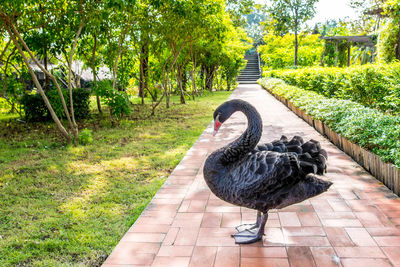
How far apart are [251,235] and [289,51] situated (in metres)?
30.5

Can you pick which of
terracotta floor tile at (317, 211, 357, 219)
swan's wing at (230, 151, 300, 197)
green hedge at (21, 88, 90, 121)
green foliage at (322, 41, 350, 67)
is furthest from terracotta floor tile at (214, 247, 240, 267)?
green foliage at (322, 41, 350, 67)

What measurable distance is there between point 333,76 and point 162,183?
7.24m

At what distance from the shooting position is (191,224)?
315 cm

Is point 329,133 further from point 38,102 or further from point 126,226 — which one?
point 38,102

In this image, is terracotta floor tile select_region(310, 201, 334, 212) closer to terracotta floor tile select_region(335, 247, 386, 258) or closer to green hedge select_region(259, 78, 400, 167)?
terracotta floor tile select_region(335, 247, 386, 258)

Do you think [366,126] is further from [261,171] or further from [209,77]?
[209,77]

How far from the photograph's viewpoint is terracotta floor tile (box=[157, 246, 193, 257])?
8.66ft

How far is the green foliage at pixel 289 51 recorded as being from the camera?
30.4 m

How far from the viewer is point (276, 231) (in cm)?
298

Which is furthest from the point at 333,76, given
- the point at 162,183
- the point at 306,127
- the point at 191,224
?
the point at 191,224

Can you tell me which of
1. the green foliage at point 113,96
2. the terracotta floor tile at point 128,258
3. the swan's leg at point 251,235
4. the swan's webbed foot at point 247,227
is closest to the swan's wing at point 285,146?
the swan's leg at point 251,235

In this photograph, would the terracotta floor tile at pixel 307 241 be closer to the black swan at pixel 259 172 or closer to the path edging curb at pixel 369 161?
the black swan at pixel 259 172

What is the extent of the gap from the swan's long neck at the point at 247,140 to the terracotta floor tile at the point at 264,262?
0.81 m

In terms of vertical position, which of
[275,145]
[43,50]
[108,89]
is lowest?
[275,145]
